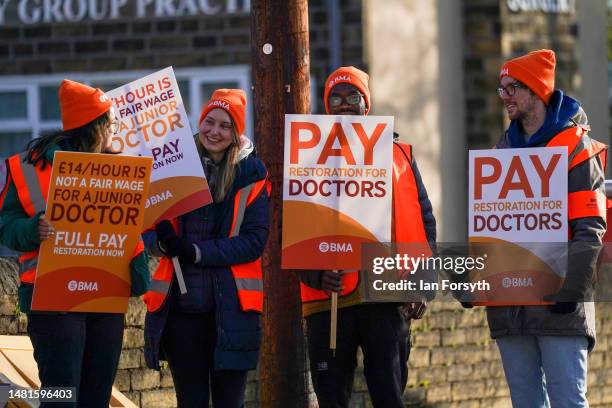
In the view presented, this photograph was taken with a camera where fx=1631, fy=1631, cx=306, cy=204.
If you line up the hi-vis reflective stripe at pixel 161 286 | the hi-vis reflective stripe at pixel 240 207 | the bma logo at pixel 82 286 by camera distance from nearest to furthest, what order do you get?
1. the bma logo at pixel 82 286
2. the hi-vis reflective stripe at pixel 161 286
3. the hi-vis reflective stripe at pixel 240 207

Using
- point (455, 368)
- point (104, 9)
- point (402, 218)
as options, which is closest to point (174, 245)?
point (402, 218)

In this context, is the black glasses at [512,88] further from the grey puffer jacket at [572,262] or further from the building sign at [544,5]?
the building sign at [544,5]

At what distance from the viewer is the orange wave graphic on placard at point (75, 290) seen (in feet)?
22.4

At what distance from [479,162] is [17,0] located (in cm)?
1087

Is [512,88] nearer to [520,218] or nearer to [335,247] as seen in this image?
[520,218]

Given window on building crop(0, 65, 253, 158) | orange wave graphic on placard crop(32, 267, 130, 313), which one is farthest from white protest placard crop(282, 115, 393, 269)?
window on building crop(0, 65, 253, 158)

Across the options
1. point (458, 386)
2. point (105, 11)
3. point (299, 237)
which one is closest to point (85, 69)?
point (105, 11)

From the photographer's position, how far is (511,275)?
7469mm

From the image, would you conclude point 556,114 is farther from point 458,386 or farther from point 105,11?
point 105,11

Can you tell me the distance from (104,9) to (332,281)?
10.2 meters

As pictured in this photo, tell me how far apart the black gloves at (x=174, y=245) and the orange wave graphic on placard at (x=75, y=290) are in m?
0.23

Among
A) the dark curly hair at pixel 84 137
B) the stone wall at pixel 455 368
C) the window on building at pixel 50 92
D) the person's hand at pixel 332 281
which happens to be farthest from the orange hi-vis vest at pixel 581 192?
the window on building at pixel 50 92

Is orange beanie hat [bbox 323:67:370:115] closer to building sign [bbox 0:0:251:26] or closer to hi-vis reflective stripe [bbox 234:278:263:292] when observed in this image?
hi-vis reflective stripe [bbox 234:278:263:292]

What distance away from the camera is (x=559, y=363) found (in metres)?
7.20
